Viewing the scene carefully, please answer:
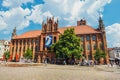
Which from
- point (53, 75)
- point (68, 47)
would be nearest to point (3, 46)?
point (68, 47)

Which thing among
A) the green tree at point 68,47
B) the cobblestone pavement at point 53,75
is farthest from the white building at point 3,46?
the cobblestone pavement at point 53,75

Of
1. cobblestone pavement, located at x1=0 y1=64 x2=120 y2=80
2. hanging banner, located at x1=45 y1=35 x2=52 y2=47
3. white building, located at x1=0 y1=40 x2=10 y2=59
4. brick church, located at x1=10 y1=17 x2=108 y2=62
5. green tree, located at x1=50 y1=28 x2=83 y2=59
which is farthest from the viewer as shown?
white building, located at x1=0 y1=40 x2=10 y2=59

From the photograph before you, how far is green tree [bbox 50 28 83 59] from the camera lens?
41750 millimetres

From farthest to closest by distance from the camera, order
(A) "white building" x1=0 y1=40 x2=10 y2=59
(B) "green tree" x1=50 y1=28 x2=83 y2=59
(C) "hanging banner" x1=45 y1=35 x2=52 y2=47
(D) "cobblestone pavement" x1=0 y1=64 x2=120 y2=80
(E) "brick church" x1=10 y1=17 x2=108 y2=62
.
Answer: (A) "white building" x1=0 y1=40 x2=10 y2=59, (C) "hanging banner" x1=45 y1=35 x2=52 y2=47, (E) "brick church" x1=10 y1=17 x2=108 y2=62, (B) "green tree" x1=50 y1=28 x2=83 y2=59, (D) "cobblestone pavement" x1=0 y1=64 x2=120 y2=80

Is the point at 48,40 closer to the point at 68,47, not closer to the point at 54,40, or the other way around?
the point at 54,40

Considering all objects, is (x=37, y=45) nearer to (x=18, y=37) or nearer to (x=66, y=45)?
(x=18, y=37)

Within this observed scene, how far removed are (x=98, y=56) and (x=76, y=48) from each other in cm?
909

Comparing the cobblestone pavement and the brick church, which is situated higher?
the brick church

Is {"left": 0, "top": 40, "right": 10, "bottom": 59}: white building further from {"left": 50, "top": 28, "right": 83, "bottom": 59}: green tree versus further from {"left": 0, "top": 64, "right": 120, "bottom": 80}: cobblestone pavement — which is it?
{"left": 0, "top": 64, "right": 120, "bottom": 80}: cobblestone pavement

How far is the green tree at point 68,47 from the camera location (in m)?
41.8

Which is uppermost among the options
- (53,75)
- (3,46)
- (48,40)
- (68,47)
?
(48,40)

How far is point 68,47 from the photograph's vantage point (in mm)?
43156

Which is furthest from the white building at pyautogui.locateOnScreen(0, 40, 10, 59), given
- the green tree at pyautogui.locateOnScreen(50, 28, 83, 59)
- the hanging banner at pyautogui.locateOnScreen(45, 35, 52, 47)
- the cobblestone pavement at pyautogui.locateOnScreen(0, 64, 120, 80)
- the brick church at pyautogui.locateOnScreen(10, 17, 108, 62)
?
the cobblestone pavement at pyautogui.locateOnScreen(0, 64, 120, 80)

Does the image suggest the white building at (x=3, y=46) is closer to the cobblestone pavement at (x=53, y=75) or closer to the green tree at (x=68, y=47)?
the green tree at (x=68, y=47)
